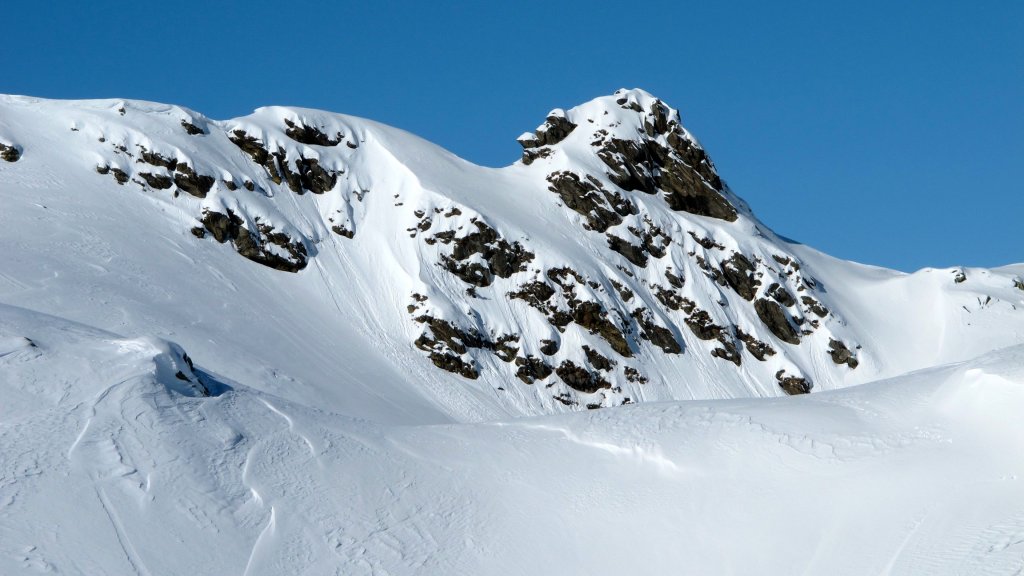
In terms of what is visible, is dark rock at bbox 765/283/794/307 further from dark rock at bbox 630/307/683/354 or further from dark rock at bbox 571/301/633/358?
dark rock at bbox 571/301/633/358

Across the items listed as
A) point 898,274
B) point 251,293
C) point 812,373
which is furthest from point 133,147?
point 898,274

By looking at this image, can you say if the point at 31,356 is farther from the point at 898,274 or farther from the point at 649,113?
the point at 898,274

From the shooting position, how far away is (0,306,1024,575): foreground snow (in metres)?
13.0

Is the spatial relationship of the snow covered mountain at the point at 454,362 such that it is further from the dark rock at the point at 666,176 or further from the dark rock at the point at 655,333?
the dark rock at the point at 666,176

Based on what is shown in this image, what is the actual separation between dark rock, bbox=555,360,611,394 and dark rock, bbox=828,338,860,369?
53.3 ft

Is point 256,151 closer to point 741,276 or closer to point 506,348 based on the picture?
point 506,348

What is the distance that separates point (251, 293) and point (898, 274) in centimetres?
4946

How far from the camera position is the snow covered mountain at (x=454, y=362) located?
13.9 m

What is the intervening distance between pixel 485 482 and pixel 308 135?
44.7m

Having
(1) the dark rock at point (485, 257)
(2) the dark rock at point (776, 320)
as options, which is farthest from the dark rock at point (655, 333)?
(2) the dark rock at point (776, 320)

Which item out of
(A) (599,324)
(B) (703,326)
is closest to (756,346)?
(B) (703,326)

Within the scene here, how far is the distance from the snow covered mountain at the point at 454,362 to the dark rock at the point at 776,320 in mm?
199

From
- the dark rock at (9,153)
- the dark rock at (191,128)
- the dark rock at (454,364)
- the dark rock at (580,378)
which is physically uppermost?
the dark rock at (191,128)

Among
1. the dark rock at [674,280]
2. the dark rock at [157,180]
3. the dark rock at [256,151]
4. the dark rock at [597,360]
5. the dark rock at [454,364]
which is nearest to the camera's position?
the dark rock at [454,364]
